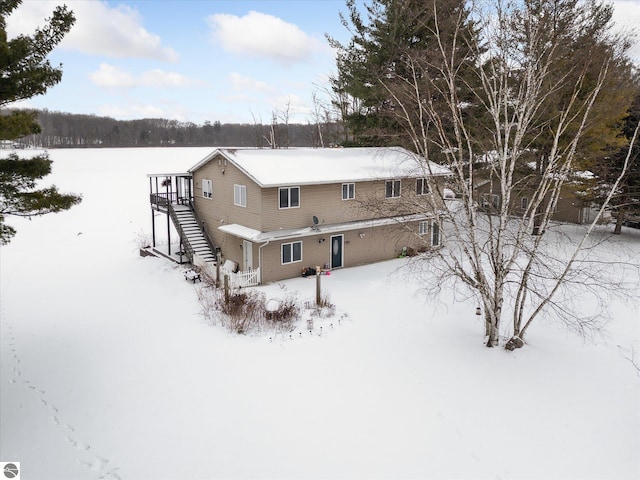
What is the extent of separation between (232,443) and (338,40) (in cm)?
2642

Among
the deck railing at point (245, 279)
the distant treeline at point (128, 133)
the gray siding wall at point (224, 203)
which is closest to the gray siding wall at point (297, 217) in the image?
the gray siding wall at point (224, 203)

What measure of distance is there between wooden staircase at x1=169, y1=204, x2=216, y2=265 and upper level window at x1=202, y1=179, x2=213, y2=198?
141cm

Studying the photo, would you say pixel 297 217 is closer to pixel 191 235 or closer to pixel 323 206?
pixel 323 206

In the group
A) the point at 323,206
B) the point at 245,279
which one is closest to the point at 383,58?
the point at 323,206

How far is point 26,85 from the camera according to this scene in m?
10.8

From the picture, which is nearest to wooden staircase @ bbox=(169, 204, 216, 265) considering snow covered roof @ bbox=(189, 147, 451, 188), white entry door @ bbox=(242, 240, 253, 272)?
white entry door @ bbox=(242, 240, 253, 272)

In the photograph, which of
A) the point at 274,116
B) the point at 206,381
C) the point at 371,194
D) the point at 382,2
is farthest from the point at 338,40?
the point at 206,381

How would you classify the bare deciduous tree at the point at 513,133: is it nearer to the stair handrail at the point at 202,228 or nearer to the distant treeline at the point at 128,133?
the stair handrail at the point at 202,228

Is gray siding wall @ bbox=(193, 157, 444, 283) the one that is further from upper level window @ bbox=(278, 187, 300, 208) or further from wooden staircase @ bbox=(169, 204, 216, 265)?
wooden staircase @ bbox=(169, 204, 216, 265)

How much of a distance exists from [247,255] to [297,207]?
125 inches

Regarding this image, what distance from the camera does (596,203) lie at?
88.7 ft

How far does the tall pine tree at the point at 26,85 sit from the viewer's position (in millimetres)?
10445

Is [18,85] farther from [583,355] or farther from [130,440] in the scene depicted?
[583,355]

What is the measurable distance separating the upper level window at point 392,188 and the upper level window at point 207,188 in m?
8.67
